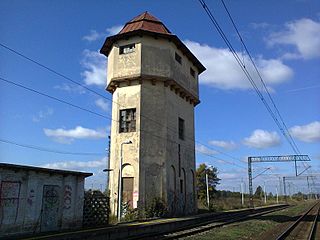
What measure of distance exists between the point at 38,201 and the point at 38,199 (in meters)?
0.09

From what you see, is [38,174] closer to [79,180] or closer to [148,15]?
[79,180]

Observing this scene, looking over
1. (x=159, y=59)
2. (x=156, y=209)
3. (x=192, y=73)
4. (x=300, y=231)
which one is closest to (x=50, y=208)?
(x=156, y=209)

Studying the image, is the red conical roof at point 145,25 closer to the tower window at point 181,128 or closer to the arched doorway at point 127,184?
the tower window at point 181,128

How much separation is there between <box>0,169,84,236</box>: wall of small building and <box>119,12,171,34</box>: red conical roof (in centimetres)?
1410

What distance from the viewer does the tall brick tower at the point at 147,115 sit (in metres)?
24.7

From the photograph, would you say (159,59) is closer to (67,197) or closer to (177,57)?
(177,57)

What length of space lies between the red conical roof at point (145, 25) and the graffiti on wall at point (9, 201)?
1661 centimetres

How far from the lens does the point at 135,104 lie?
25.8 meters

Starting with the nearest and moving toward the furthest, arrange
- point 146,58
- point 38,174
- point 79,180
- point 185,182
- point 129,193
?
1. point 38,174
2. point 79,180
3. point 129,193
4. point 146,58
5. point 185,182

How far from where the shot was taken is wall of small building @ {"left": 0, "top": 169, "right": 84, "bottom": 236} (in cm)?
1369

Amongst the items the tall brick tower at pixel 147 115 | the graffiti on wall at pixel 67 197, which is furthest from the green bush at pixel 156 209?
the graffiti on wall at pixel 67 197

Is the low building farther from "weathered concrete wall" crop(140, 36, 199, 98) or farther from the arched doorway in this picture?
"weathered concrete wall" crop(140, 36, 199, 98)

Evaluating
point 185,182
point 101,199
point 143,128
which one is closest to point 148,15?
point 143,128

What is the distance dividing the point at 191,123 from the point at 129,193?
10233 millimetres
